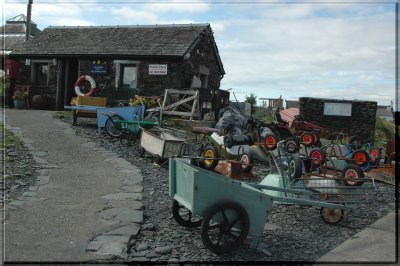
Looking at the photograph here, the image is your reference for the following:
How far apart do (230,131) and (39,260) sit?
7.70 metres

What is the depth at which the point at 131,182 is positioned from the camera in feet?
23.5

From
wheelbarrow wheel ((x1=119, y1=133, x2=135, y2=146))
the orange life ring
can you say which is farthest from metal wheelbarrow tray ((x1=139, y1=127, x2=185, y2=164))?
the orange life ring

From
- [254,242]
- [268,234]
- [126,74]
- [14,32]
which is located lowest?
[268,234]

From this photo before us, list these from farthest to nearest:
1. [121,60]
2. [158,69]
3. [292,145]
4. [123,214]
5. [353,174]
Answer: [121,60]
[158,69]
[292,145]
[353,174]
[123,214]

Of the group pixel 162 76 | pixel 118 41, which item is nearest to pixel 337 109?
pixel 162 76

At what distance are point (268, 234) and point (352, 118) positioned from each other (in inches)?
592

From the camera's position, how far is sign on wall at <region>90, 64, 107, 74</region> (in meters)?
19.0

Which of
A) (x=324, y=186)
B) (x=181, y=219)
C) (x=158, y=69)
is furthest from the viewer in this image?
(x=158, y=69)

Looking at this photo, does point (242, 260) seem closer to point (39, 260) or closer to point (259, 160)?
point (39, 260)

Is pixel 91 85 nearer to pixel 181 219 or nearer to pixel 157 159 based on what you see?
pixel 157 159

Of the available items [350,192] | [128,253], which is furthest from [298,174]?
[128,253]

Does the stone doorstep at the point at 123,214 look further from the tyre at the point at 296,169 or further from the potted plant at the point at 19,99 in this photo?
the potted plant at the point at 19,99

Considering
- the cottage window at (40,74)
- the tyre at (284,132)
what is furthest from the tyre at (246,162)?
the cottage window at (40,74)

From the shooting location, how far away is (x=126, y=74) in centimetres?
Result: 1898
